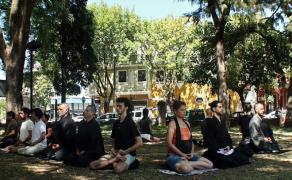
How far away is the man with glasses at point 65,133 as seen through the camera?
418 inches

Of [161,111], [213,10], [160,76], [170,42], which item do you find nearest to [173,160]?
[213,10]

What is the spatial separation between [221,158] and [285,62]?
23.3 m

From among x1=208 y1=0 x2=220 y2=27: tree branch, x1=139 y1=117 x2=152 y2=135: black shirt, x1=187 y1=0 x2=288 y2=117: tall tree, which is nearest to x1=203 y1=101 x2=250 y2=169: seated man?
x1=139 y1=117 x2=152 y2=135: black shirt

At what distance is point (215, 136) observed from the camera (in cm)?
1025

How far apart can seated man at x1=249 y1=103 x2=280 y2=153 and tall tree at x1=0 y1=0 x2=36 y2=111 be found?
27.6 feet

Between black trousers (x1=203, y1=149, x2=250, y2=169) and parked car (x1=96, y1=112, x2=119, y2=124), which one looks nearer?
black trousers (x1=203, y1=149, x2=250, y2=169)

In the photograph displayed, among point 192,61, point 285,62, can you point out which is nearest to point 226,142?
point 285,62

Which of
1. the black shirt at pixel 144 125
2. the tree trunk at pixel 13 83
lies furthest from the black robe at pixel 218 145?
the tree trunk at pixel 13 83

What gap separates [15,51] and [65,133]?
7.06 meters

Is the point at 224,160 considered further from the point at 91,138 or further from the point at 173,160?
the point at 91,138

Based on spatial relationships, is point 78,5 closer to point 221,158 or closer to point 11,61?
point 11,61

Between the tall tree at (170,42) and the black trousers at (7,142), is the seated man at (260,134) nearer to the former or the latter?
the black trousers at (7,142)

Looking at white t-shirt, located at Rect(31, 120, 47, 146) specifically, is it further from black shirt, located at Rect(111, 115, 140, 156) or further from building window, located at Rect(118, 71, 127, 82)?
building window, located at Rect(118, 71, 127, 82)

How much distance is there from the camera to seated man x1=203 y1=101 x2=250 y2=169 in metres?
10.1
